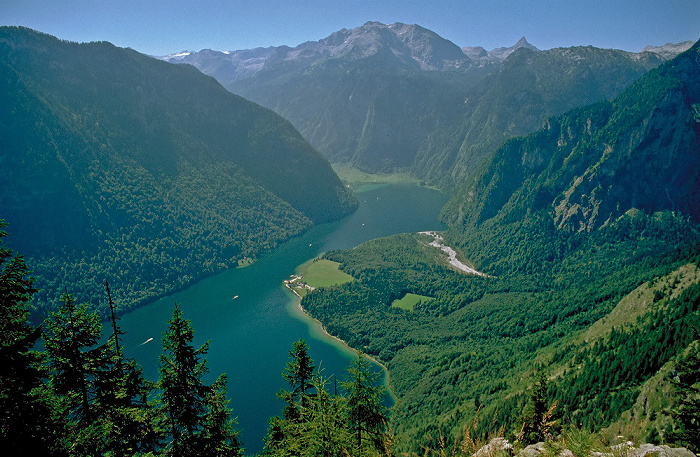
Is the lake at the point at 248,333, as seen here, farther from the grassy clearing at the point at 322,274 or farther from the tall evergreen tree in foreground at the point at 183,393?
the tall evergreen tree in foreground at the point at 183,393

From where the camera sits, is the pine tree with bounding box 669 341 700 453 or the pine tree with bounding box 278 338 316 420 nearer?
the pine tree with bounding box 669 341 700 453

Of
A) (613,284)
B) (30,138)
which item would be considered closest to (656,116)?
(613,284)

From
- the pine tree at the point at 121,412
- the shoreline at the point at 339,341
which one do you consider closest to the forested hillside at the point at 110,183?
the shoreline at the point at 339,341

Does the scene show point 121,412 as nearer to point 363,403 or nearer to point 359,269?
point 363,403

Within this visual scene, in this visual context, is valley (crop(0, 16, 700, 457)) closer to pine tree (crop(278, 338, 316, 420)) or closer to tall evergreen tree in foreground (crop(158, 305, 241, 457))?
pine tree (crop(278, 338, 316, 420))

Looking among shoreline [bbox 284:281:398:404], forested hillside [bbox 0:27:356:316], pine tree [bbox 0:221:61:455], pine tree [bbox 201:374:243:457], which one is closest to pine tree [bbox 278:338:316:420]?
pine tree [bbox 201:374:243:457]

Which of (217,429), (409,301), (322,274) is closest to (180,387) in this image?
(217,429)
